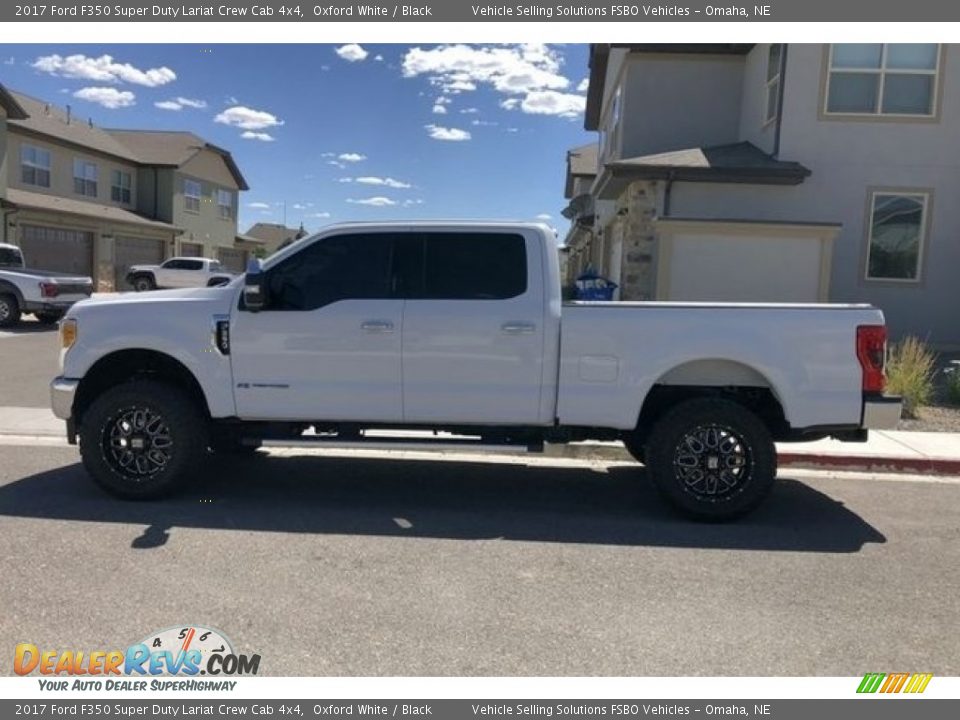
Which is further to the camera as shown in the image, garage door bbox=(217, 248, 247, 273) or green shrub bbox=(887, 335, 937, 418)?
garage door bbox=(217, 248, 247, 273)

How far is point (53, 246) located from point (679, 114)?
78.0 feet

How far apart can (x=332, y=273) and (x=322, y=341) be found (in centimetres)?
52

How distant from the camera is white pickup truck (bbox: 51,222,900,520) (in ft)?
17.9

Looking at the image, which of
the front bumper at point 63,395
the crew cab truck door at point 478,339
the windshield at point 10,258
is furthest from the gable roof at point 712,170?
the windshield at point 10,258

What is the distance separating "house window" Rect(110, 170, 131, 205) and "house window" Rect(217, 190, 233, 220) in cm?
653

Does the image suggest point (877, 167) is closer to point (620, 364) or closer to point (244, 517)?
point (620, 364)

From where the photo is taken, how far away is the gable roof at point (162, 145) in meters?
37.4

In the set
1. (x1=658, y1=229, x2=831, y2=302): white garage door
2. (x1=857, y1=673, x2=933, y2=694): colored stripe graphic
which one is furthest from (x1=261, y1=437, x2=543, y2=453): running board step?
(x1=658, y1=229, x2=831, y2=302): white garage door

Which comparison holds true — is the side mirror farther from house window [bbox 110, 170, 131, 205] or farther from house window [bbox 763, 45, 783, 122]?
house window [bbox 110, 170, 131, 205]

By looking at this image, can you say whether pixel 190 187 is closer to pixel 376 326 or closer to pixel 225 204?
pixel 225 204

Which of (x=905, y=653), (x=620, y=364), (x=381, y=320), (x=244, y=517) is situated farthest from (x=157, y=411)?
(x=905, y=653)

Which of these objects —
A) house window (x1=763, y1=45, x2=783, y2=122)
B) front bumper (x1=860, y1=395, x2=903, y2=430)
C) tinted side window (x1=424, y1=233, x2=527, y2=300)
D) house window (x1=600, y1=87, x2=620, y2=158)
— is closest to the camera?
front bumper (x1=860, y1=395, x2=903, y2=430)

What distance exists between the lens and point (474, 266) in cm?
577

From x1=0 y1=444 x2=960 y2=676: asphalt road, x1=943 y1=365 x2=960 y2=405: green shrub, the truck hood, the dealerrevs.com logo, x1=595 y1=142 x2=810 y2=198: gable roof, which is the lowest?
the dealerrevs.com logo
